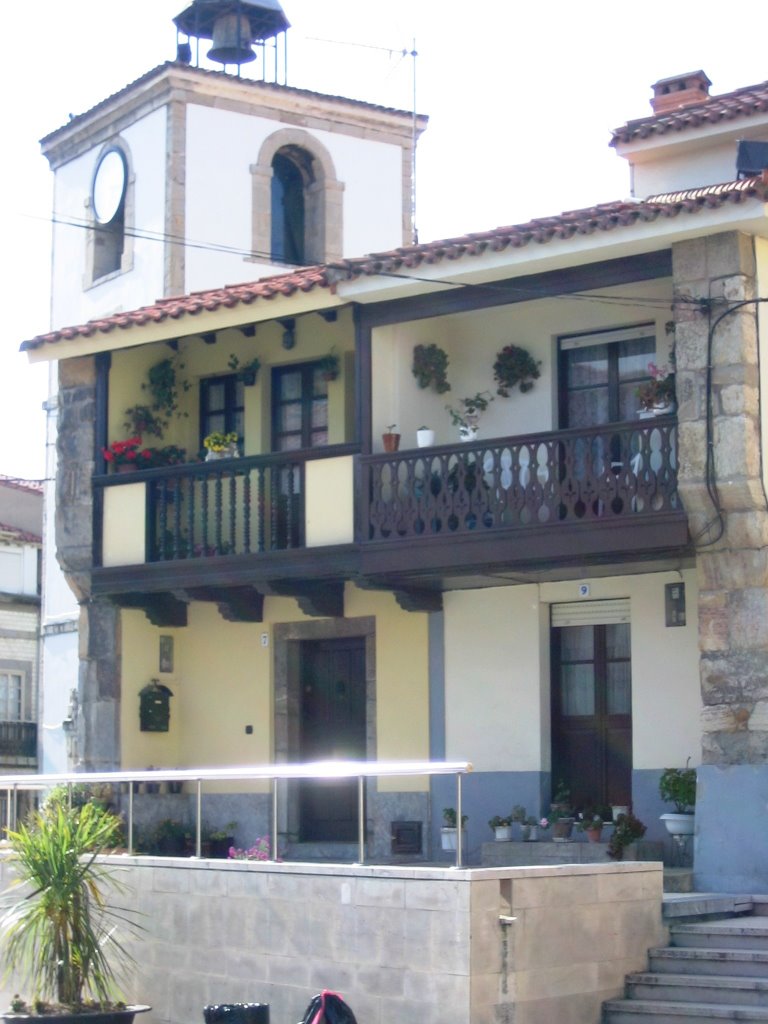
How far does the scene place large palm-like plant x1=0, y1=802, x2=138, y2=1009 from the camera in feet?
48.0

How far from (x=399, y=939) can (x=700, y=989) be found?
2190mm

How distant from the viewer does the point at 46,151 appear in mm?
38000

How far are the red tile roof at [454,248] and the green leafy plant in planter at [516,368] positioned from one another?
58.8 inches

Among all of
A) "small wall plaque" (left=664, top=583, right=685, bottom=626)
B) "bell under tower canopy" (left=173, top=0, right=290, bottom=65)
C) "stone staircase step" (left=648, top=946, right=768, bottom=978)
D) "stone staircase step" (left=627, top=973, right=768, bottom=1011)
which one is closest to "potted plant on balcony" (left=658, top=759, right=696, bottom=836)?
"small wall plaque" (left=664, top=583, right=685, bottom=626)

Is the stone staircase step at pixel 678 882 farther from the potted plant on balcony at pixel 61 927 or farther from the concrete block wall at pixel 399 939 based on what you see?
the potted plant on balcony at pixel 61 927

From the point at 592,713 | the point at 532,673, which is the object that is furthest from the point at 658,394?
the point at 592,713

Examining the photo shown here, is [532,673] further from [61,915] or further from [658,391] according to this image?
[61,915]

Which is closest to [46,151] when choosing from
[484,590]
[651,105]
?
[651,105]

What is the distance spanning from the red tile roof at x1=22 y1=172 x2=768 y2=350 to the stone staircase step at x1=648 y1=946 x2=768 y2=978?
5.80 meters

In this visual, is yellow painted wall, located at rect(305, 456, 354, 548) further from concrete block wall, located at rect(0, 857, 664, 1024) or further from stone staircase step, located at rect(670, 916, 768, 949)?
stone staircase step, located at rect(670, 916, 768, 949)

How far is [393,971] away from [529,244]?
21.5 feet

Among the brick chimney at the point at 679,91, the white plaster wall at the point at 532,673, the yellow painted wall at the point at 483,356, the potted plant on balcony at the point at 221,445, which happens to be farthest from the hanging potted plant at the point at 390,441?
the brick chimney at the point at 679,91

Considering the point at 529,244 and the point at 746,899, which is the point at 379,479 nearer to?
the point at 529,244

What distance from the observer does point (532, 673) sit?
18266 mm
